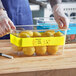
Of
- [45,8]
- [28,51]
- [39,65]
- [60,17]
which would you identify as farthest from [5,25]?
[45,8]

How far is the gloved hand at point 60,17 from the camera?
1.37 metres

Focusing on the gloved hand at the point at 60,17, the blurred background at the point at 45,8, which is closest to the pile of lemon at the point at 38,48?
the gloved hand at the point at 60,17

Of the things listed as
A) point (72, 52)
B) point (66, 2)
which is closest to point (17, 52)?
point (72, 52)

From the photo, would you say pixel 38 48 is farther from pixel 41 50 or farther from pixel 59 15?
pixel 59 15

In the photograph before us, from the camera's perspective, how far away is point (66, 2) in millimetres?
3521

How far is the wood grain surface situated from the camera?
2.83 feet

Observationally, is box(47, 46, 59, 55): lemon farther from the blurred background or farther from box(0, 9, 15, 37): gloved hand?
the blurred background

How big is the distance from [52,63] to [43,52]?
125 mm

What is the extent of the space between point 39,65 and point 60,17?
612 millimetres

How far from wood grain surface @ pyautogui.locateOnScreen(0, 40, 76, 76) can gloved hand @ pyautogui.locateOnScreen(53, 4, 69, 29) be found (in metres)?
0.31

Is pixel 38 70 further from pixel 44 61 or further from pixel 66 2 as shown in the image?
pixel 66 2

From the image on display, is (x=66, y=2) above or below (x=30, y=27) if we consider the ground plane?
below

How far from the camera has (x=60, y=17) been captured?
57.5 inches

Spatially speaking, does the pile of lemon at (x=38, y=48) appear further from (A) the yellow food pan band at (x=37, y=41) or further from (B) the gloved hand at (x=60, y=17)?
(B) the gloved hand at (x=60, y=17)
